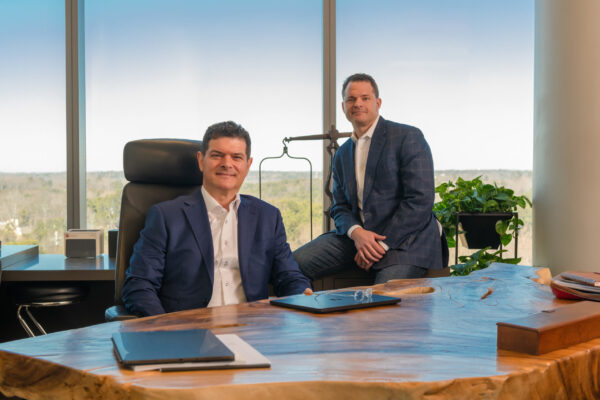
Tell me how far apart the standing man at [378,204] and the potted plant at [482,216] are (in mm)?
709

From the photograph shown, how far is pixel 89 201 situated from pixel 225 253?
2.59 metres

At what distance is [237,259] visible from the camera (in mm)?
2115

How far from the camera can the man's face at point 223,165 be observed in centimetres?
214

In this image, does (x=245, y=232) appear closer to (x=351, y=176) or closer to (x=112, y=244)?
(x=351, y=176)

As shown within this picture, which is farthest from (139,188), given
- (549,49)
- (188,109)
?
(549,49)

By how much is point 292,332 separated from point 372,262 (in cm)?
161

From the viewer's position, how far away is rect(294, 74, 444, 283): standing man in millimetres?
2785

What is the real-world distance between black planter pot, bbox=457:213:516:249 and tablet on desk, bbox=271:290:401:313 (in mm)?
2142

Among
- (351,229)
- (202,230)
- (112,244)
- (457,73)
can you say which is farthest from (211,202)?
(457,73)

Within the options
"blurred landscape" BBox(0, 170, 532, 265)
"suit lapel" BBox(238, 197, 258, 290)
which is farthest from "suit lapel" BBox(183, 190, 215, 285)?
"blurred landscape" BBox(0, 170, 532, 265)

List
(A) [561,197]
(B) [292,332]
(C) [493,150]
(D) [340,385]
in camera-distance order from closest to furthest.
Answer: (D) [340,385] → (B) [292,332] → (A) [561,197] → (C) [493,150]

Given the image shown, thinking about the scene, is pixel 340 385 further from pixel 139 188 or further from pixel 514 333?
pixel 139 188

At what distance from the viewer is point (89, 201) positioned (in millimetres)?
4359

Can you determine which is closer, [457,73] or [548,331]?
[548,331]
